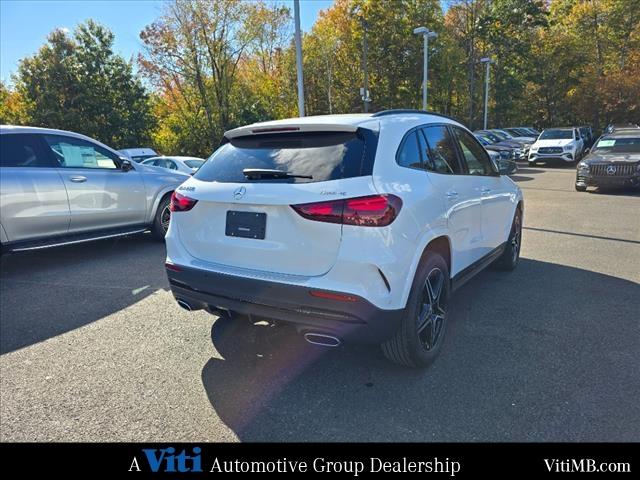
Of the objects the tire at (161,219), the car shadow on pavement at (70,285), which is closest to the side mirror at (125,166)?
the tire at (161,219)

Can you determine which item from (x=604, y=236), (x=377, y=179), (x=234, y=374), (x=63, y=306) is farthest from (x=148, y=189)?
(x=604, y=236)

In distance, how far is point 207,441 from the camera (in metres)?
2.45

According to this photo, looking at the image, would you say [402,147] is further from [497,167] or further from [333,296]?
[497,167]

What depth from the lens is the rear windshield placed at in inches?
107

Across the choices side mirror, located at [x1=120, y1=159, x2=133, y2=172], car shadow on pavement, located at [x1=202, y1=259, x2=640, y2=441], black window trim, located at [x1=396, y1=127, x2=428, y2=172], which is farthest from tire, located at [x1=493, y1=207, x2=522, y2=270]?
side mirror, located at [x1=120, y1=159, x2=133, y2=172]

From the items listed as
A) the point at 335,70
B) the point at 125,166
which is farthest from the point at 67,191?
the point at 335,70

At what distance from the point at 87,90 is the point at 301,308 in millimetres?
26264

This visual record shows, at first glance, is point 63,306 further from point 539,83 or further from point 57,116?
point 539,83

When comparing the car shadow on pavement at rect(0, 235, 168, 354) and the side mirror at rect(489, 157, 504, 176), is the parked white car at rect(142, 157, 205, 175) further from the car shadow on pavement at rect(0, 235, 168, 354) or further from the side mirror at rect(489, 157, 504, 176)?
the side mirror at rect(489, 157, 504, 176)

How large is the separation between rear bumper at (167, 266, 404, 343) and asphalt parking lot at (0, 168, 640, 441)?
520 millimetres

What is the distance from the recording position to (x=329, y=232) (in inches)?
103

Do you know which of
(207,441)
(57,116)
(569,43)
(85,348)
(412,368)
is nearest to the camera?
(207,441)

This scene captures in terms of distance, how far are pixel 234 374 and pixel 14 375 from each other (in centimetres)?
157
